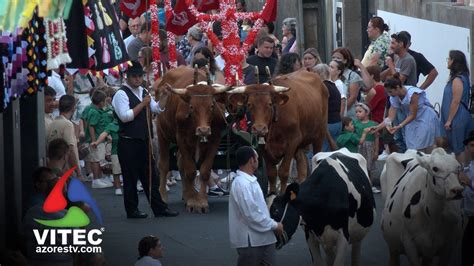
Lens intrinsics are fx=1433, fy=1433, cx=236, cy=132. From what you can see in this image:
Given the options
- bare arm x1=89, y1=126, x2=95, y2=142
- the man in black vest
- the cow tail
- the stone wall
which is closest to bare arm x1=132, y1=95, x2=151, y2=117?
the man in black vest

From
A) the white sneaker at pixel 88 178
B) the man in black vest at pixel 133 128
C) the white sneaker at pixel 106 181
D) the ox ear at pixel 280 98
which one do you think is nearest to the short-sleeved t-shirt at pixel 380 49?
the white sneaker at pixel 106 181

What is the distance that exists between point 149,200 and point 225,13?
363 cm

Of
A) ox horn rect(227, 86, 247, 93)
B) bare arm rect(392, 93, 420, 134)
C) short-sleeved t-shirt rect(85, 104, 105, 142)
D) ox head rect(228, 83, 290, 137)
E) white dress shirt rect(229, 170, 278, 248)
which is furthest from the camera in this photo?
short-sleeved t-shirt rect(85, 104, 105, 142)

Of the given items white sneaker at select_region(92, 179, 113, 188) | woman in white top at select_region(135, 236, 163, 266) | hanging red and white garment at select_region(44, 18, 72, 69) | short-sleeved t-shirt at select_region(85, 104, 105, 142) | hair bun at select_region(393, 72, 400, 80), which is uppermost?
hanging red and white garment at select_region(44, 18, 72, 69)

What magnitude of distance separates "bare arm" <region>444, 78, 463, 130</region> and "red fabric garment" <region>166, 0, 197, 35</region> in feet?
13.5

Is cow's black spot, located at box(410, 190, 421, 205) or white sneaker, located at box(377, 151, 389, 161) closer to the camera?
cow's black spot, located at box(410, 190, 421, 205)

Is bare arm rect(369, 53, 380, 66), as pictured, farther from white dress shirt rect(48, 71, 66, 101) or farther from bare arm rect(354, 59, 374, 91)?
white dress shirt rect(48, 71, 66, 101)

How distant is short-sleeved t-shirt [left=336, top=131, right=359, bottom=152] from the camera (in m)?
20.2

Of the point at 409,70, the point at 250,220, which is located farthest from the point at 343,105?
the point at 250,220

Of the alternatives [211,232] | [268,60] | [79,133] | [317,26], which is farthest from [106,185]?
[317,26]

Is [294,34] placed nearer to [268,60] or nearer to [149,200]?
[268,60]

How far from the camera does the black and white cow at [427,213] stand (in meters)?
13.6

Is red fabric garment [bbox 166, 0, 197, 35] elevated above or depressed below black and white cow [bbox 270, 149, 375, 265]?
above

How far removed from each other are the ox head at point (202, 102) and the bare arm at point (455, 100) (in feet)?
10.4
